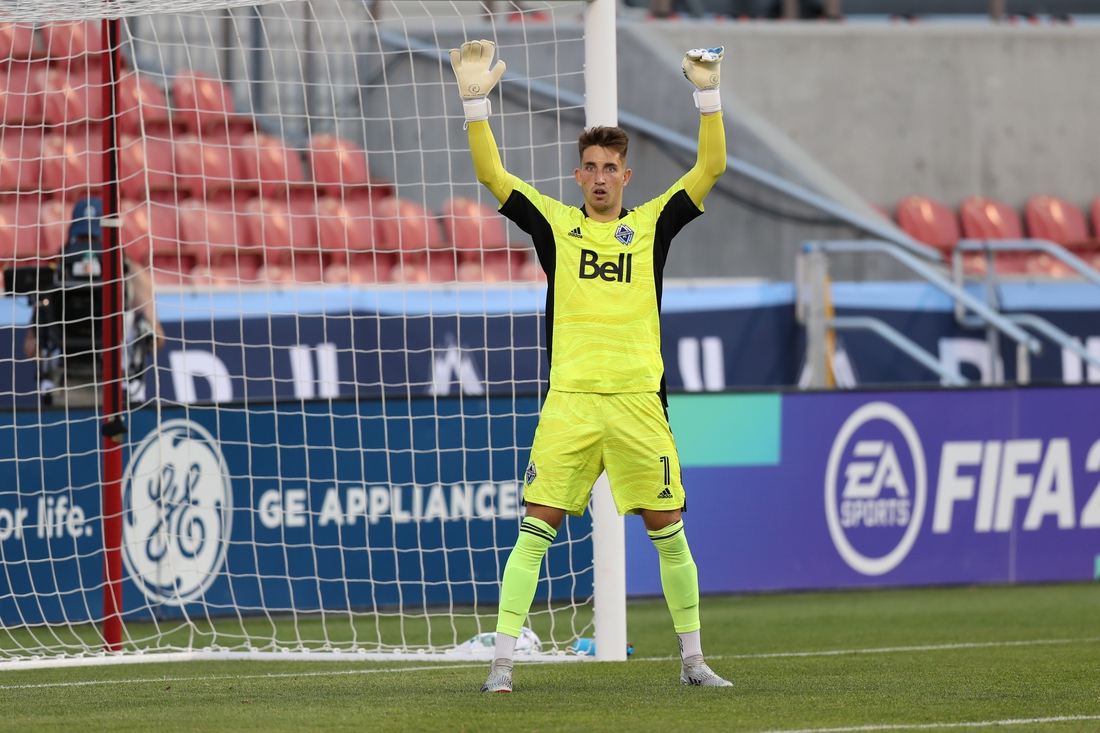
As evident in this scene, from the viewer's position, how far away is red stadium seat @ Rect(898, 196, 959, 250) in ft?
50.7

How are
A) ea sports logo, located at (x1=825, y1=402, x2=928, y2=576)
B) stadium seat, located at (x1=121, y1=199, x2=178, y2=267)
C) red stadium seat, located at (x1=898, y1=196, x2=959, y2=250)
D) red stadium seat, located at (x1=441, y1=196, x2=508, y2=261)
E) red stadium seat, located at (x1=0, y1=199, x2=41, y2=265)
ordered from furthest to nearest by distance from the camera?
red stadium seat, located at (x1=898, y1=196, x2=959, y2=250) < red stadium seat, located at (x1=441, y1=196, x2=508, y2=261) < stadium seat, located at (x1=121, y1=199, x2=178, y2=267) < ea sports logo, located at (x1=825, y1=402, x2=928, y2=576) < red stadium seat, located at (x1=0, y1=199, x2=41, y2=265)

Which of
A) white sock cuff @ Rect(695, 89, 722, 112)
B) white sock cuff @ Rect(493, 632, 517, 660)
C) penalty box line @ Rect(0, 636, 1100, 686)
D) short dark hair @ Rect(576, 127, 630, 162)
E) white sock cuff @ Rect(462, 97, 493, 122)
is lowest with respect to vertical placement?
penalty box line @ Rect(0, 636, 1100, 686)

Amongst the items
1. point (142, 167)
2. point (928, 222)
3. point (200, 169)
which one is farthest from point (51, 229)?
point (928, 222)

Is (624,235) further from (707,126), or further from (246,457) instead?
(246,457)

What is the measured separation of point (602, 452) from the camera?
525cm

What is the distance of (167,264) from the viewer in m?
11.5

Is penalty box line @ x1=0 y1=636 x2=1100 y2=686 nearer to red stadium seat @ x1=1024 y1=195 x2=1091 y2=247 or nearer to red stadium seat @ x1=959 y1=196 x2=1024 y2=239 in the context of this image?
red stadium seat @ x1=959 y1=196 x2=1024 y2=239

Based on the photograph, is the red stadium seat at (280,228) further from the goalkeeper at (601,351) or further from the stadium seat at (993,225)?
the goalkeeper at (601,351)

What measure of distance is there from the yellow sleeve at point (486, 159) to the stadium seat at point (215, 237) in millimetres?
6346

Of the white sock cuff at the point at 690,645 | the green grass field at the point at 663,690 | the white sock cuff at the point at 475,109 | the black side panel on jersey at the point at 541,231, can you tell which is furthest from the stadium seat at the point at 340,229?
the white sock cuff at the point at 690,645

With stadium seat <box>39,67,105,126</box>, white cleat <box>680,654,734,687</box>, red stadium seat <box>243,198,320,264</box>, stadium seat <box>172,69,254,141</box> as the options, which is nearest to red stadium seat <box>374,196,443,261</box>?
red stadium seat <box>243,198,320,264</box>

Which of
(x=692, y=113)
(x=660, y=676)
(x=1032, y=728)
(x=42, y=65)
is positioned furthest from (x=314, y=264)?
(x=1032, y=728)

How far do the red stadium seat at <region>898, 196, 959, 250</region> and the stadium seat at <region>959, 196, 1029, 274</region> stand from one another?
0.16 meters

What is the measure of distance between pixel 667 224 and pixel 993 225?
1115 cm
